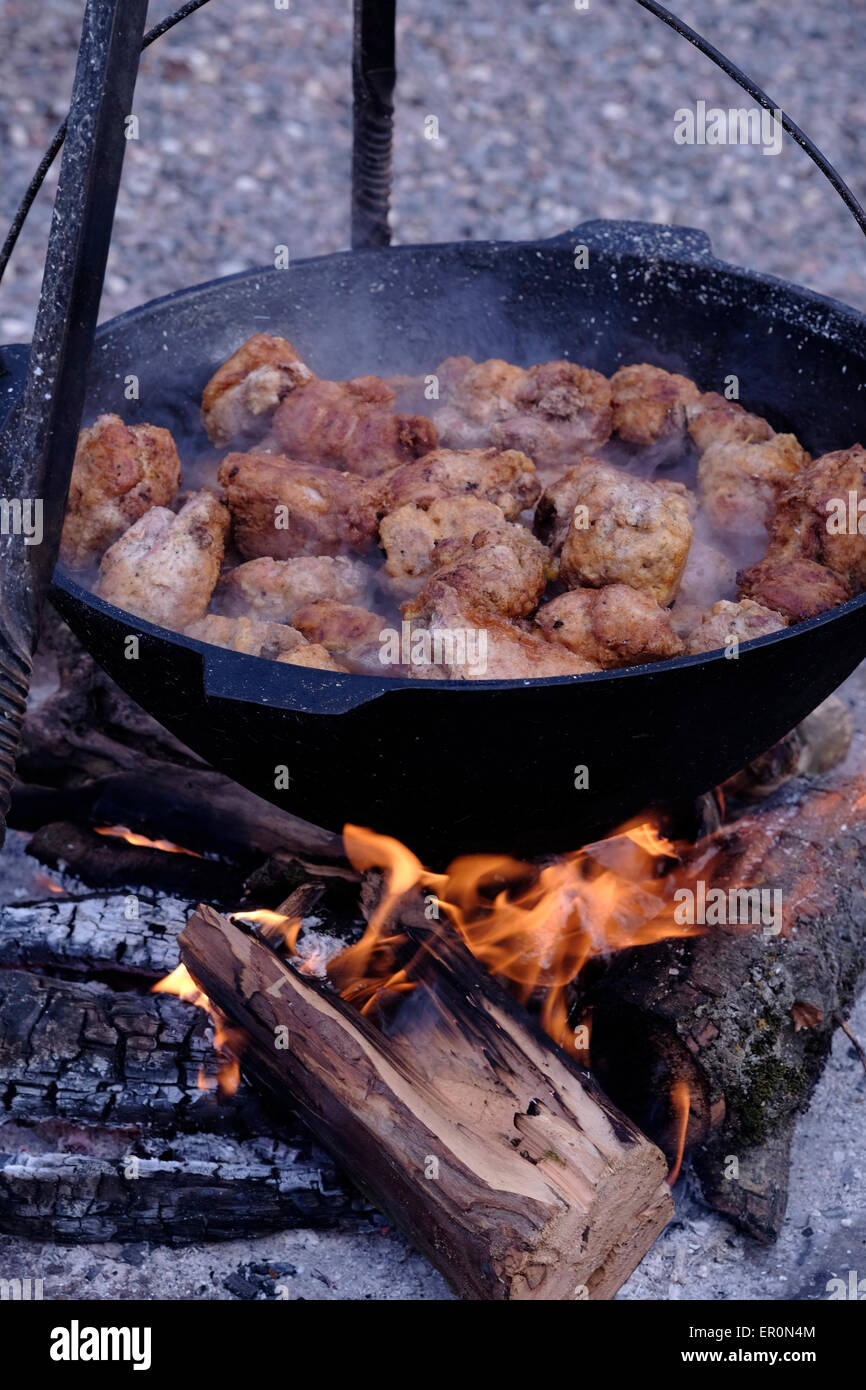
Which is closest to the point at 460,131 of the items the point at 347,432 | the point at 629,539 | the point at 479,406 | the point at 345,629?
the point at 479,406

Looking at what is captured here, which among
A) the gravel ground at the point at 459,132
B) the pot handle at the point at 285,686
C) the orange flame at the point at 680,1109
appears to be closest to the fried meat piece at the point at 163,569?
the pot handle at the point at 285,686

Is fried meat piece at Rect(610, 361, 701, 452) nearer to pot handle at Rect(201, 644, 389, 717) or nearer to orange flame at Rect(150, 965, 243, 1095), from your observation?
pot handle at Rect(201, 644, 389, 717)

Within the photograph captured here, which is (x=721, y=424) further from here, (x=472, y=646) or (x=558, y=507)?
(x=472, y=646)

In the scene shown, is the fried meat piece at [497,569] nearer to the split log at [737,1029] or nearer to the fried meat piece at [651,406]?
the fried meat piece at [651,406]

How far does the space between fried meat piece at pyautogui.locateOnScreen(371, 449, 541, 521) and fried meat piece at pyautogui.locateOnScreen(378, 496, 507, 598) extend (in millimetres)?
46

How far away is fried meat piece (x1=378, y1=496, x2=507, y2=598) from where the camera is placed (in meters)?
2.52

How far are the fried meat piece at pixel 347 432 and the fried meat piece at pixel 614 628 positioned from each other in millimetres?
763

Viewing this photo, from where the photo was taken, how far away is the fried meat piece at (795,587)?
92.0 inches

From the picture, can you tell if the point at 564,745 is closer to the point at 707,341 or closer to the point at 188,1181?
the point at 188,1181

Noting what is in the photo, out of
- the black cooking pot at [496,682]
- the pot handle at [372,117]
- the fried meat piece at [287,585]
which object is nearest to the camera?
the black cooking pot at [496,682]

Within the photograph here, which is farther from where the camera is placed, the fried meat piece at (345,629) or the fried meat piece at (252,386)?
the fried meat piece at (252,386)

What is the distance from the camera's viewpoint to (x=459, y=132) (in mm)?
7836

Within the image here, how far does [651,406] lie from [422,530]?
2.62 feet
